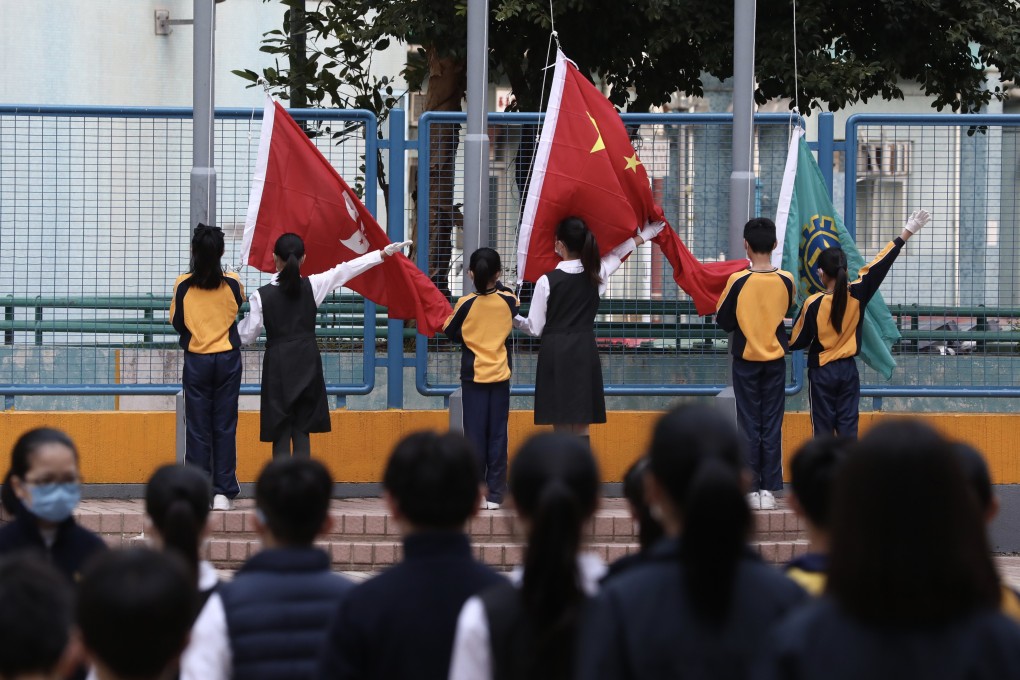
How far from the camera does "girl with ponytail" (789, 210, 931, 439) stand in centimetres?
869

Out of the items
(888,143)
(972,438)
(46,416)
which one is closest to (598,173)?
(888,143)

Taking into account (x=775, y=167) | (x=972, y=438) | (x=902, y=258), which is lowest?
(x=972, y=438)

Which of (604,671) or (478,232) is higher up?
(478,232)

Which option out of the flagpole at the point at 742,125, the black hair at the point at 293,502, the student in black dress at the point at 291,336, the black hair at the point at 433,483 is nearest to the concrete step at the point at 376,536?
the student in black dress at the point at 291,336

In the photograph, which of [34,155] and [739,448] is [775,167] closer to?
[34,155]

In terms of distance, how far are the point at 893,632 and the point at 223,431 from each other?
6575 millimetres

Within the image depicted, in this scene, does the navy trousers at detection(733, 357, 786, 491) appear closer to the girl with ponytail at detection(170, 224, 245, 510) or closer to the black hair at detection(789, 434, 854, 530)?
the girl with ponytail at detection(170, 224, 245, 510)

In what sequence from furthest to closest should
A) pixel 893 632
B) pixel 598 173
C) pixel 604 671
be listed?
1. pixel 598 173
2. pixel 604 671
3. pixel 893 632

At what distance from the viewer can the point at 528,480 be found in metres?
3.13

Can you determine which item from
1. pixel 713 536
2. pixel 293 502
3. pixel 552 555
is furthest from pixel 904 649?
pixel 293 502

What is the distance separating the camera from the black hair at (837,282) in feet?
28.3

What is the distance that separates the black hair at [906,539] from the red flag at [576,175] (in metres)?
6.15

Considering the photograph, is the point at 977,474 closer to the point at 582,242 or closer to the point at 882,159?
the point at 582,242

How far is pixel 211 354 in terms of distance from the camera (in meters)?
8.37
